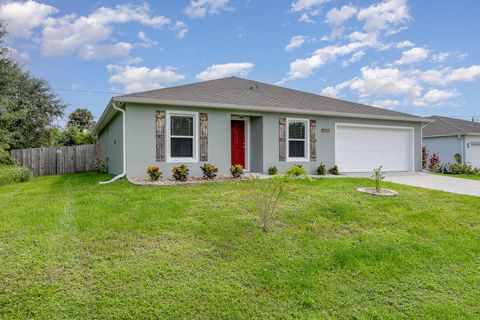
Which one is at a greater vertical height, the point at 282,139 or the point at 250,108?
the point at 250,108

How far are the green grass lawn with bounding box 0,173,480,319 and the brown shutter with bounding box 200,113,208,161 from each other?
3588mm

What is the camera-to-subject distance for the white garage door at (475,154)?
16.9 meters

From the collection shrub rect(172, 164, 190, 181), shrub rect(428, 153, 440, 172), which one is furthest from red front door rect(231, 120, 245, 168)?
shrub rect(428, 153, 440, 172)

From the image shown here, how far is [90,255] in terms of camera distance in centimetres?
355

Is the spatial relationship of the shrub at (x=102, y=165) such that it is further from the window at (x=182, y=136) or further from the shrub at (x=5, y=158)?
the window at (x=182, y=136)

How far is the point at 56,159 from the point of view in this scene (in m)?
15.0

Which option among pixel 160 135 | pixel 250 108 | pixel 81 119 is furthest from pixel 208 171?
pixel 81 119

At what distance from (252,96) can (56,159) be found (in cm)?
1098

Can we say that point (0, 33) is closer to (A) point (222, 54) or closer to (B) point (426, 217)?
(A) point (222, 54)

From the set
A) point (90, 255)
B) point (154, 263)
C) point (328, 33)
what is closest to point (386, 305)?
point (154, 263)

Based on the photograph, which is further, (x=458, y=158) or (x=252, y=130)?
(x=458, y=158)

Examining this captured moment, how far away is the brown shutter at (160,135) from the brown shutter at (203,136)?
1.22 meters

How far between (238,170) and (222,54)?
30.1 feet

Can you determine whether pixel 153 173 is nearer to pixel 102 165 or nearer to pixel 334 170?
pixel 102 165
